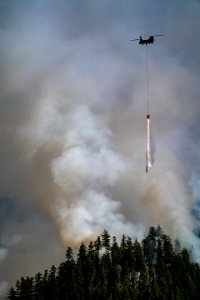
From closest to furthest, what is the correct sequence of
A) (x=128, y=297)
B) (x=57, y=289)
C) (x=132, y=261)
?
(x=128, y=297)
(x=57, y=289)
(x=132, y=261)

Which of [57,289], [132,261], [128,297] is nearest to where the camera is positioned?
[128,297]

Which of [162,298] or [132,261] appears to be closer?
[162,298]

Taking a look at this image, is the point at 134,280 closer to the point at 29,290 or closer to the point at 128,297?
the point at 128,297

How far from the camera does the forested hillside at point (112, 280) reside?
17638 centimetres

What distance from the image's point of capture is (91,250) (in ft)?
650

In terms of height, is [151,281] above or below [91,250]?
below

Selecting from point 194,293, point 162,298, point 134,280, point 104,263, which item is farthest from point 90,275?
point 194,293

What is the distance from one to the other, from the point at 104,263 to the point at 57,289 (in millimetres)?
24253

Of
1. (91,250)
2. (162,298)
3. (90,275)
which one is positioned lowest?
(162,298)

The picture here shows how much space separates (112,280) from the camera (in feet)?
605

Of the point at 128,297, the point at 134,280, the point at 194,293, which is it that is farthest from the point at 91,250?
the point at 194,293

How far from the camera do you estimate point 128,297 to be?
547ft

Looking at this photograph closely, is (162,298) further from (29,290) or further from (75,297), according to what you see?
(29,290)

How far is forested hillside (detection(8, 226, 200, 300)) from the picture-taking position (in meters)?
176
